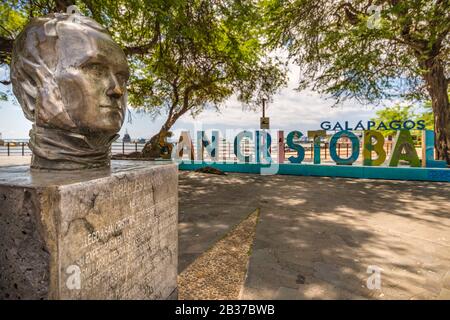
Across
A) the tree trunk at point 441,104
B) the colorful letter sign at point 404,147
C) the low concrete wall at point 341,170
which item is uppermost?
the tree trunk at point 441,104

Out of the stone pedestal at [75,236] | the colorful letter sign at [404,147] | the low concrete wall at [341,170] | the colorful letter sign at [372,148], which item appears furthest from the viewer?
the colorful letter sign at [372,148]

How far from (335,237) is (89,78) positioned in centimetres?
423

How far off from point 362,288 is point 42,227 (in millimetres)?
3110

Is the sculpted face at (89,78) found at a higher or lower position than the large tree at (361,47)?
lower

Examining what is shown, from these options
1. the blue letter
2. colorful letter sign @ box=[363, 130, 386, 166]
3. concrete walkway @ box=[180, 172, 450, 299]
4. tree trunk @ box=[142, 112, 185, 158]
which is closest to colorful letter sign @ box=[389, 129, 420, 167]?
colorful letter sign @ box=[363, 130, 386, 166]

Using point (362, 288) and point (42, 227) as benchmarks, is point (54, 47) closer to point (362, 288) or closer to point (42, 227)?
point (42, 227)

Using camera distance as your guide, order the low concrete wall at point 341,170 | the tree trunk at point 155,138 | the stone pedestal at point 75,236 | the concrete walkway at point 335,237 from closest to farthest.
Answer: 1. the stone pedestal at point 75,236
2. the concrete walkway at point 335,237
3. the low concrete wall at point 341,170
4. the tree trunk at point 155,138

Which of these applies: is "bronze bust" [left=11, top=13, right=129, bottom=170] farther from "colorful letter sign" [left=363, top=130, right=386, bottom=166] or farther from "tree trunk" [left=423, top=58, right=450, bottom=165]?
"tree trunk" [left=423, top=58, right=450, bottom=165]

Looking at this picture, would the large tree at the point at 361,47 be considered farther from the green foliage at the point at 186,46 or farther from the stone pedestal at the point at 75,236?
the stone pedestal at the point at 75,236

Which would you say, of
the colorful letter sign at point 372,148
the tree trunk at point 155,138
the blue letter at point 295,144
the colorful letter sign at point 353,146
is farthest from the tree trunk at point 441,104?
the tree trunk at point 155,138

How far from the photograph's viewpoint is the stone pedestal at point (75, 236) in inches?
65.5

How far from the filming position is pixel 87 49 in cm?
222

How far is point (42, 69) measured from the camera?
223 cm
